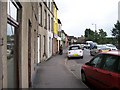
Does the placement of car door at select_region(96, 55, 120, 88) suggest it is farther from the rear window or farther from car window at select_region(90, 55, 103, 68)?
car window at select_region(90, 55, 103, 68)

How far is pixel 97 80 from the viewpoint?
9.18m

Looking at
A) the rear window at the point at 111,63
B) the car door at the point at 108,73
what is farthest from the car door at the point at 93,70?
the rear window at the point at 111,63

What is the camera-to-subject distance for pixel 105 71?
8320 mm

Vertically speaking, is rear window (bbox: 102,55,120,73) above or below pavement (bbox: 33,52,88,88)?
above

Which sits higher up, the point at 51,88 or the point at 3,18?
the point at 3,18

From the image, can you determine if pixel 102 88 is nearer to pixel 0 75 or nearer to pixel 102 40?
pixel 0 75

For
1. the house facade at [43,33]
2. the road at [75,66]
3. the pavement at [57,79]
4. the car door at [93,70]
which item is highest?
the house facade at [43,33]

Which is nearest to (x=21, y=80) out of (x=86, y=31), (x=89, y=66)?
(x=89, y=66)

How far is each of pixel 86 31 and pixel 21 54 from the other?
13043 centimetres

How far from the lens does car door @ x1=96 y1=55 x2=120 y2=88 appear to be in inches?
298

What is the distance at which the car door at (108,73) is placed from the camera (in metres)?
7.57

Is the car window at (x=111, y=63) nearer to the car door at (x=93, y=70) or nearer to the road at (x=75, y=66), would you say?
the car door at (x=93, y=70)

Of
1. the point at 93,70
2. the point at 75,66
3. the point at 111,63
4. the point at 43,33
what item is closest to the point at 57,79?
the point at 93,70

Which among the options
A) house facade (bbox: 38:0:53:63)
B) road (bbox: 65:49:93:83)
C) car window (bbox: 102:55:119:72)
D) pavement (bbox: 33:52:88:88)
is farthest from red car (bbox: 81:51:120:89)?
house facade (bbox: 38:0:53:63)
